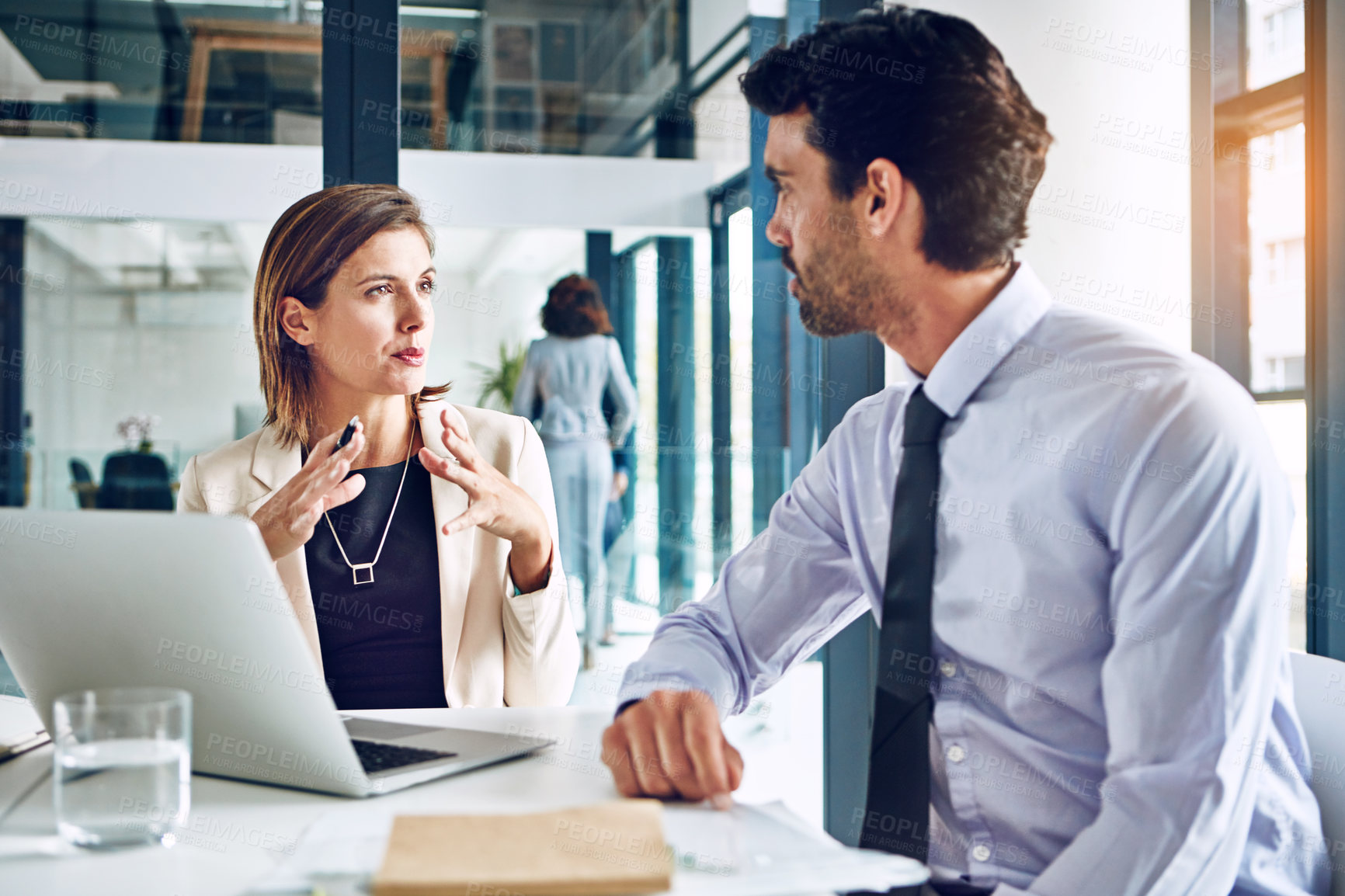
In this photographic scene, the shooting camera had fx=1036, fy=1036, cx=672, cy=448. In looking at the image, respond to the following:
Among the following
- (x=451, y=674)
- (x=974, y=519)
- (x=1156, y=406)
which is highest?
(x=1156, y=406)

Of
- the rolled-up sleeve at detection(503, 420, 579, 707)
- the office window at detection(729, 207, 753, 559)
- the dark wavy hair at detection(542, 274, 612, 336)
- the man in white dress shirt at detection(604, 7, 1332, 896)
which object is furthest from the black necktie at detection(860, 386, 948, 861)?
the dark wavy hair at detection(542, 274, 612, 336)

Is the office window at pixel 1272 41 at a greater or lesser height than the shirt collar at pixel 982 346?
greater

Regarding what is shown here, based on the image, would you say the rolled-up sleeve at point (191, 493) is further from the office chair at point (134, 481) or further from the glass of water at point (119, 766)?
the office chair at point (134, 481)

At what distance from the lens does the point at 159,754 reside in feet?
2.72

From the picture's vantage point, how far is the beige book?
2.11ft

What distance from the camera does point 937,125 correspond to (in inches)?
55.3

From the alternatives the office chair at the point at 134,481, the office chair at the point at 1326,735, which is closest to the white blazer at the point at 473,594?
the office chair at the point at 1326,735

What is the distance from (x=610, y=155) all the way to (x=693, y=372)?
92cm

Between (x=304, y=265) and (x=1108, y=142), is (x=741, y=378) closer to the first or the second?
(x=1108, y=142)

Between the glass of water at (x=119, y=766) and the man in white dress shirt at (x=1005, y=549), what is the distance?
0.39m

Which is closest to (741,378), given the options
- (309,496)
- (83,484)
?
(309,496)

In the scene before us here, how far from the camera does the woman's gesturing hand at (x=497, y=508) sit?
1579 millimetres

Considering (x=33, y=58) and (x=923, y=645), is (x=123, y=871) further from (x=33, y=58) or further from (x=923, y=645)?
(x=33, y=58)

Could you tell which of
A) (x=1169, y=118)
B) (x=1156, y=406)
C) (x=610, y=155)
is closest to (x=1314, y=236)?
(x=1169, y=118)
